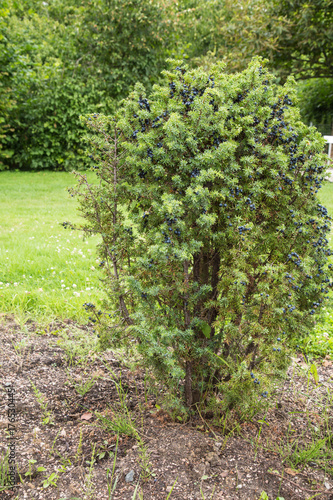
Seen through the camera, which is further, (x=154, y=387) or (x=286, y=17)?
(x=286, y=17)

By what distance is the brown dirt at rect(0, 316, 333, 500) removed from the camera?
2102 mm

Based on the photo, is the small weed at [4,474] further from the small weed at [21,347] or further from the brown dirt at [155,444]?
the small weed at [21,347]

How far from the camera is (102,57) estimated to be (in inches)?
534

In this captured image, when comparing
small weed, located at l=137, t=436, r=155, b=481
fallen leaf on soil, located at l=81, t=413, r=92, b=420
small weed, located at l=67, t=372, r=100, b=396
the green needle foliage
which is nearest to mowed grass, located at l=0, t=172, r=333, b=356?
the green needle foliage

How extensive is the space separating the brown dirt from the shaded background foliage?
1013 cm

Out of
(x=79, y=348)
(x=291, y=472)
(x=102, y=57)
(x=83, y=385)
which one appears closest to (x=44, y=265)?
(x=79, y=348)

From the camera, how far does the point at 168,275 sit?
7.27 ft

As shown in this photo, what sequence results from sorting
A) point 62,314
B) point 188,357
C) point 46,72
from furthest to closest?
point 46,72, point 62,314, point 188,357

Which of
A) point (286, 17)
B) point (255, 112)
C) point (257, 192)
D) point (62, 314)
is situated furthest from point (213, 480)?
point (286, 17)

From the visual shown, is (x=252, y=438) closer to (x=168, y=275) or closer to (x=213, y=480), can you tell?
(x=213, y=480)

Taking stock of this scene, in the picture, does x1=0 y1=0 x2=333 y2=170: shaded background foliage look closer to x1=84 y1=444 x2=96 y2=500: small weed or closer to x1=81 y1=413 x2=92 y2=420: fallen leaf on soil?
x1=81 y1=413 x2=92 y2=420: fallen leaf on soil

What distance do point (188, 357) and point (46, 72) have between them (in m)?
12.7

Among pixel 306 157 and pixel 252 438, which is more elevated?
pixel 306 157

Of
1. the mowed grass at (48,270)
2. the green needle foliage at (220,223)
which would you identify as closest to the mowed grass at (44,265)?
the mowed grass at (48,270)
